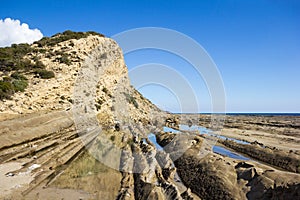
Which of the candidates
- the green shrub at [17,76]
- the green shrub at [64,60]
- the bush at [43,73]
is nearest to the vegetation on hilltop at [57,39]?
the green shrub at [64,60]

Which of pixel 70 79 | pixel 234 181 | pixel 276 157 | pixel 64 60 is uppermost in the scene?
pixel 64 60

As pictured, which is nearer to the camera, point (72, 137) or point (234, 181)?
point (234, 181)

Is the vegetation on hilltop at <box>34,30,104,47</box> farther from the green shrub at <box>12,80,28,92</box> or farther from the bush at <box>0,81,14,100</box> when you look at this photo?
the bush at <box>0,81,14,100</box>

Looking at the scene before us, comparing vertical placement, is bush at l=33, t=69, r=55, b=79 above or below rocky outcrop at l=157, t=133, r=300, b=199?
above

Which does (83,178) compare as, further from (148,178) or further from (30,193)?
(148,178)

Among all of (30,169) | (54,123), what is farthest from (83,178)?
(54,123)

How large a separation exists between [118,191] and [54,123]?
15.2 meters

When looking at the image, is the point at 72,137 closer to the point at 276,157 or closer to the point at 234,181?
the point at 234,181

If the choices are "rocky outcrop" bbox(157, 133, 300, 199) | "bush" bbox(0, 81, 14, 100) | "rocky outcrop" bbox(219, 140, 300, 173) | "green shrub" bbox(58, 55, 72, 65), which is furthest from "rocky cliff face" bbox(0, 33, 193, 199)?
"rocky outcrop" bbox(219, 140, 300, 173)

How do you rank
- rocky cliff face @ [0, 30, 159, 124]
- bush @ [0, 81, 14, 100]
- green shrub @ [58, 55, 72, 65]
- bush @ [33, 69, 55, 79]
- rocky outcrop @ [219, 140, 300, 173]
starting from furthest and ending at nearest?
green shrub @ [58, 55, 72, 65] < bush @ [33, 69, 55, 79] < rocky cliff face @ [0, 30, 159, 124] < bush @ [0, 81, 14, 100] < rocky outcrop @ [219, 140, 300, 173]

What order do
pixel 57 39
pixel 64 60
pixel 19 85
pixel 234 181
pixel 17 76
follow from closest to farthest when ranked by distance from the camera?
pixel 234 181 < pixel 19 85 < pixel 17 76 < pixel 64 60 < pixel 57 39

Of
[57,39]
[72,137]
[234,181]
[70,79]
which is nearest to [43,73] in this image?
[70,79]

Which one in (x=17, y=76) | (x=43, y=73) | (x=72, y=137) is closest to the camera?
(x=72, y=137)

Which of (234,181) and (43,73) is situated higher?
(43,73)
